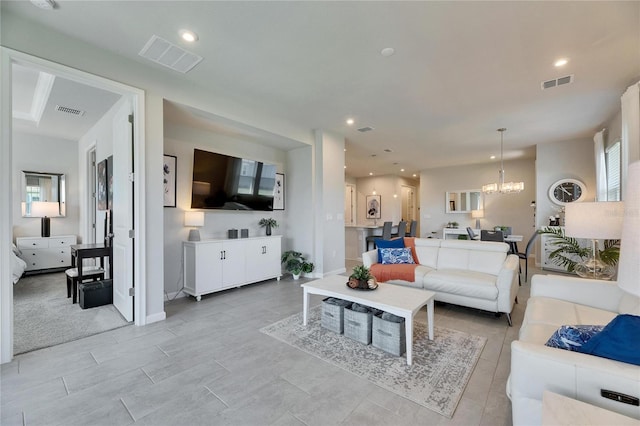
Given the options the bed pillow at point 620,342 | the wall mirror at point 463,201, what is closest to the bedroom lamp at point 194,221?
the bed pillow at point 620,342

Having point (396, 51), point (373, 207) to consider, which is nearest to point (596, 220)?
point (396, 51)

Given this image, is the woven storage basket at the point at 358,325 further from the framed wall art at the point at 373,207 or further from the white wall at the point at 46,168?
the framed wall art at the point at 373,207

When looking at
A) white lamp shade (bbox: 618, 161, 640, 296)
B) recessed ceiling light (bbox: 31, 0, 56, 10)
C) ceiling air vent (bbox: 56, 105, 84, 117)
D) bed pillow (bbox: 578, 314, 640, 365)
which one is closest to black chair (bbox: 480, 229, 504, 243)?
bed pillow (bbox: 578, 314, 640, 365)

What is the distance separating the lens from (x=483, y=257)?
3.64 metres

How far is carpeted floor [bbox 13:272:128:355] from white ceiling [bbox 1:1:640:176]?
9.57 ft

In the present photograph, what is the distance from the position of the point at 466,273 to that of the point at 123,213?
4.33m

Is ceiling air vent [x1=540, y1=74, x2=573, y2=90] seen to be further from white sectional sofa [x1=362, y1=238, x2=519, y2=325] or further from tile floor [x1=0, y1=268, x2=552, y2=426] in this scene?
tile floor [x1=0, y1=268, x2=552, y2=426]

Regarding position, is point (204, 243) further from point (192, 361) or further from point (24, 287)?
point (24, 287)

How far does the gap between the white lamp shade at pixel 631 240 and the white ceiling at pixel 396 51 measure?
1.92 metres

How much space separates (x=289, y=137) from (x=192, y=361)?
3.65 meters

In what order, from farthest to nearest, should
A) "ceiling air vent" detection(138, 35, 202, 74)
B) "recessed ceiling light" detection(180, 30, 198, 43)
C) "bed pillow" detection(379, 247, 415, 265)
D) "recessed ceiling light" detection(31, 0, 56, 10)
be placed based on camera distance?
"bed pillow" detection(379, 247, 415, 265) → "ceiling air vent" detection(138, 35, 202, 74) → "recessed ceiling light" detection(180, 30, 198, 43) → "recessed ceiling light" detection(31, 0, 56, 10)

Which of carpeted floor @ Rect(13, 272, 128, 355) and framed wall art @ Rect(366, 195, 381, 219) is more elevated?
framed wall art @ Rect(366, 195, 381, 219)

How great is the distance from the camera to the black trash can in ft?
11.4

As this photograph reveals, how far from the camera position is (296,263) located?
516 centimetres
